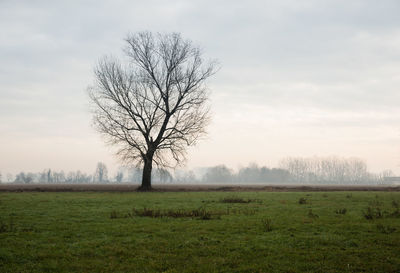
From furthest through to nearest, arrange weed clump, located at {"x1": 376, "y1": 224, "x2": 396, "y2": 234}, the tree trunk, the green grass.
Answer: the tree trunk < weed clump, located at {"x1": 376, "y1": 224, "x2": 396, "y2": 234} < the green grass

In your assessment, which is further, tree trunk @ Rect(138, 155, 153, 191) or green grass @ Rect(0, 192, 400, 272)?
tree trunk @ Rect(138, 155, 153, 191)

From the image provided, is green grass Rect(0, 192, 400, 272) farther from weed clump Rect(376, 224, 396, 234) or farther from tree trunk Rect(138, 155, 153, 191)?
tree trunk Rect(138, 155, 153, 191)

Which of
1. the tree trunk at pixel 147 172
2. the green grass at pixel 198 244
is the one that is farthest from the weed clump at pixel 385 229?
the tree trunk at pixel 147 172

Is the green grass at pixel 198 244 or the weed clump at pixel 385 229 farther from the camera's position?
the weed clump at pixel 385 229

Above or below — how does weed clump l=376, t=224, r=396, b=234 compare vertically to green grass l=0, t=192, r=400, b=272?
above

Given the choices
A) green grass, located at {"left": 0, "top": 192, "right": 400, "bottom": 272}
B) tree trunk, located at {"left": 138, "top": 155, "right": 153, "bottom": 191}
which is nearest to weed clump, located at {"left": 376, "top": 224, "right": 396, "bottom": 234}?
green grass, located at {"left": 0, "top": 192, "right": 400, "bottom": 272}

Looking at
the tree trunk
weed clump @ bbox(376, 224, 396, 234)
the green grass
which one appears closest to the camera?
the green grass

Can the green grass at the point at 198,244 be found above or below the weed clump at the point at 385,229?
below

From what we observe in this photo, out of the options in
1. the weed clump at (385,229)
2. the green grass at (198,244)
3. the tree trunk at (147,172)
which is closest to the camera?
the green grass at (198,244)

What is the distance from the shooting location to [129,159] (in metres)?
40.7

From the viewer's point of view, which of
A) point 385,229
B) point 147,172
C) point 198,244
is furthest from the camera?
point 147,172

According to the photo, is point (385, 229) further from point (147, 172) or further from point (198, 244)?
point (147, 172)

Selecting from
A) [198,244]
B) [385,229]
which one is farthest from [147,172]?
[385,229]

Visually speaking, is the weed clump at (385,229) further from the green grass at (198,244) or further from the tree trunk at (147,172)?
the tree trunk at (147,172)
